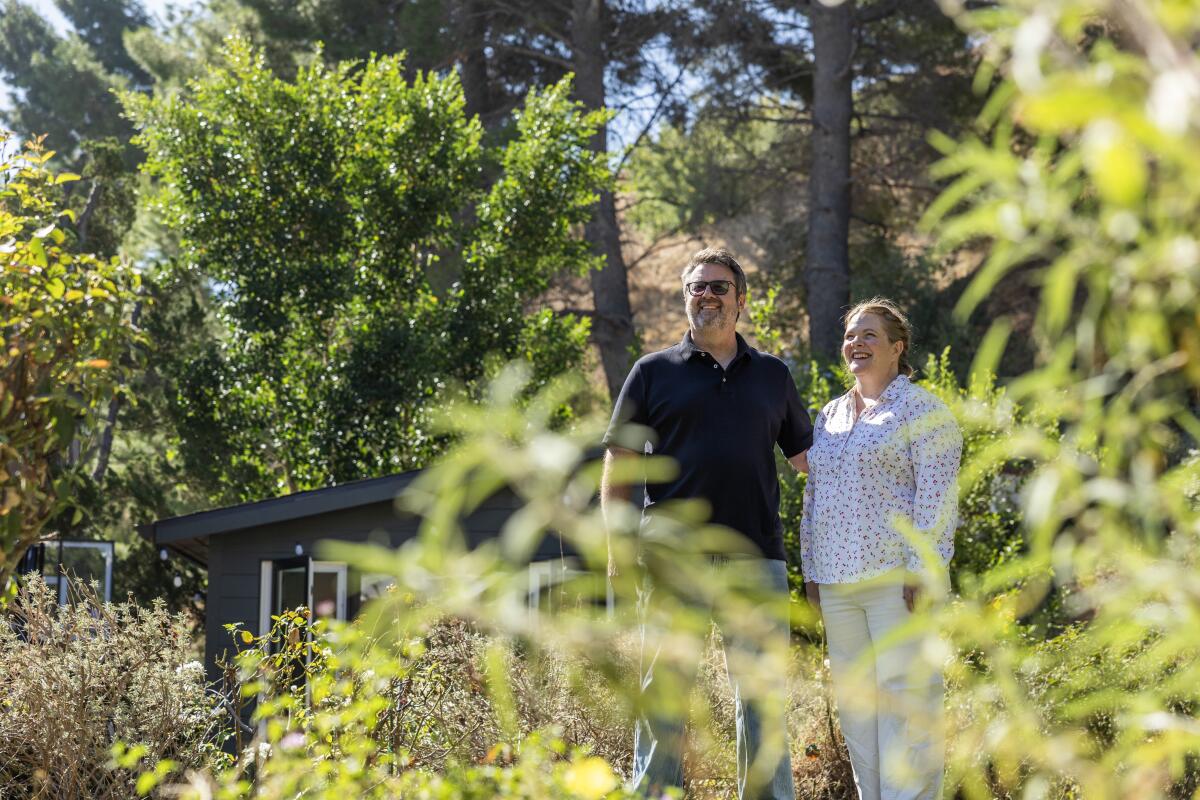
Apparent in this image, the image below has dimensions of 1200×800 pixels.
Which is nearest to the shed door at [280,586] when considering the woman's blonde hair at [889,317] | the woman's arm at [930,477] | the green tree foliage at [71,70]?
the woman's blonde hair at [889,317]

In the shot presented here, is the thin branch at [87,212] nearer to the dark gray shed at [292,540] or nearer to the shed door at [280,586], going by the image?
the dark gray shed at [292,540]

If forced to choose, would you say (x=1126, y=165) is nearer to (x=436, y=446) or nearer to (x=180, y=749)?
(x=180, y=749)

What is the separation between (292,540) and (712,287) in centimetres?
767

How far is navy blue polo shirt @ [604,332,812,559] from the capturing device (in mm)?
3975

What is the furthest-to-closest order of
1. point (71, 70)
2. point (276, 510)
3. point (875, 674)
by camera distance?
point (71, 70)
point (276, 510)
point (875, 674)

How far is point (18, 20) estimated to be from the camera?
91.0 ft

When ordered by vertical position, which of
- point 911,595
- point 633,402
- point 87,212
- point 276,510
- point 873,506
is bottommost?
point 911,595

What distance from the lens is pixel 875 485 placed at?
158 inches

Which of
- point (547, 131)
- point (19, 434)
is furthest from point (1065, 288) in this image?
point (547, 131)

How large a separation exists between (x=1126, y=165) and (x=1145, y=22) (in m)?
0.14

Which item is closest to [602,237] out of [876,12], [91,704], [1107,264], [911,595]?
[876,12]

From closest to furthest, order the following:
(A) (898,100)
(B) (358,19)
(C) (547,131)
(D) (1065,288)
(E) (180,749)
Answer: (D) (1065,288)
(E) (180,749)
(C) (547,131)
(B) (358,19)
(A) (898,100)

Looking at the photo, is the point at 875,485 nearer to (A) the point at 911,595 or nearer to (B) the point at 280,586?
(A) the point at 911,595

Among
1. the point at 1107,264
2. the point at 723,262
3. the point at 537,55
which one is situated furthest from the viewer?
the point at 537,55
